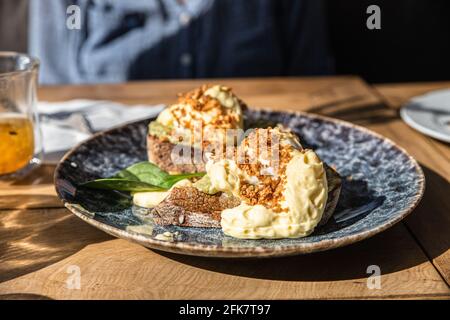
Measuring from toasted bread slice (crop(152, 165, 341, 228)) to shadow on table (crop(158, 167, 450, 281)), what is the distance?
0.07 meters

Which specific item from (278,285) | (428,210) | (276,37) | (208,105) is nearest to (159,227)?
(278,285)

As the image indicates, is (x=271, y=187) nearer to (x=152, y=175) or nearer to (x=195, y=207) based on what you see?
(x=195, y=207)

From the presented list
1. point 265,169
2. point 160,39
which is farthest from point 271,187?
point 160,39

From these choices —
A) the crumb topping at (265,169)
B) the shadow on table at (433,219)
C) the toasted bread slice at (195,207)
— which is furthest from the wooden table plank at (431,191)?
the crumb topping at (265,169)

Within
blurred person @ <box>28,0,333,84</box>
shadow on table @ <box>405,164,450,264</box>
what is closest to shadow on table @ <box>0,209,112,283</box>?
shadow on table @ <box>405,164,450,264</box>

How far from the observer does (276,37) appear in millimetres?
2902

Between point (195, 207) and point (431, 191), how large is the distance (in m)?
0.57

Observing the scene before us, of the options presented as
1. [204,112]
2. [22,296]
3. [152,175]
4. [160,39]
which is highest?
[160,39]

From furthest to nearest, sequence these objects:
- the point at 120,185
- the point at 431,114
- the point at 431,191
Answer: the point at 431,114, the point at 431,191, the point at 120,185

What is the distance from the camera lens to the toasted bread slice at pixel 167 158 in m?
1.36

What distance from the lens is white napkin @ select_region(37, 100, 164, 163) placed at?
1.63 meters

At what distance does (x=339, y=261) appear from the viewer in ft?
3.43
